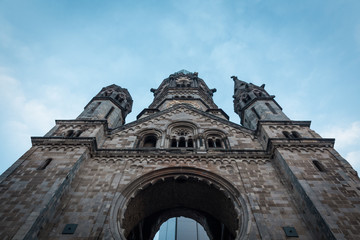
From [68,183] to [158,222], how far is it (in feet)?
16.1

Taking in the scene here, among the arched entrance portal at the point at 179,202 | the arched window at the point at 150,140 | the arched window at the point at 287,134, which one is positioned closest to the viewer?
the arched entrance portal at the point at 179,202

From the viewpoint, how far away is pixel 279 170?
37.6 ft

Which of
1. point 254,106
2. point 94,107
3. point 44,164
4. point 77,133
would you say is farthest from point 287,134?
point 94,107

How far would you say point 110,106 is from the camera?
743 inches

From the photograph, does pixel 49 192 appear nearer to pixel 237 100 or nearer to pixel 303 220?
pixel 303 220

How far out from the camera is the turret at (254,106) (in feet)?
54.8

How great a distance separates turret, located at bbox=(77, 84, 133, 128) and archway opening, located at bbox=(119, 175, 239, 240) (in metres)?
7.30

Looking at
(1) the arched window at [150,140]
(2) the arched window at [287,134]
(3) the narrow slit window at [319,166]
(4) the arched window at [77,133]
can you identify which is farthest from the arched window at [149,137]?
(3) the narrow slit window at [319,166]

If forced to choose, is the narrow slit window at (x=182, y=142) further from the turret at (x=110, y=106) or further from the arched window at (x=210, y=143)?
the turret at (x=110, y=106)

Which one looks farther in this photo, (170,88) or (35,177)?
(170,88)

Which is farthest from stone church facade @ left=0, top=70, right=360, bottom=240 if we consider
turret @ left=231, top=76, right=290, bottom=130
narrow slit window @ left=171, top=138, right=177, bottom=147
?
turret @ left=231, top=76, right=290, bottom=130

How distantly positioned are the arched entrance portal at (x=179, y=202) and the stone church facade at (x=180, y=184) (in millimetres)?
48

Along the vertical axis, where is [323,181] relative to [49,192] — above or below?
above

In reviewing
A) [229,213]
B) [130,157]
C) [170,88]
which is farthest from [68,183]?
[170,88]
